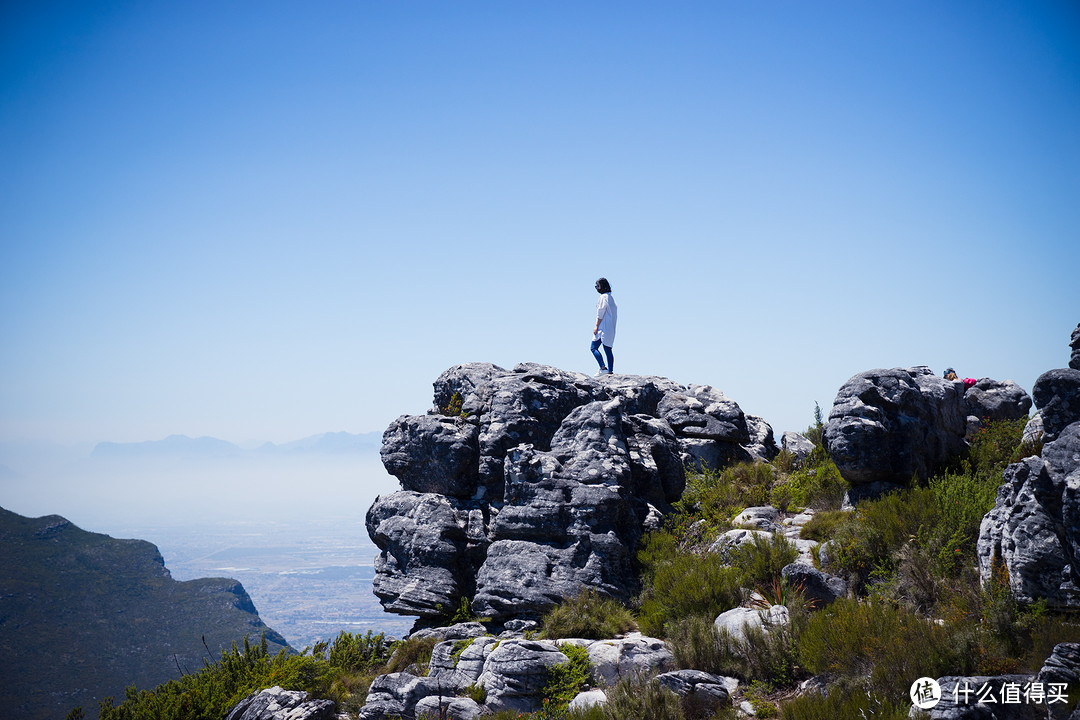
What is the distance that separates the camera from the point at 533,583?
1493 centimetres

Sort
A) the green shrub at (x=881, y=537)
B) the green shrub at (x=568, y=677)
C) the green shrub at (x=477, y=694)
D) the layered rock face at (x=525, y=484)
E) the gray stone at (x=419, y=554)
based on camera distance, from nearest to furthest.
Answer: the green shrub at (x=568, y=677)
the green shrub at (x=477, y=694)
the green shrub at (x=881, y=537)
the layered rock face at (x=525, y=484)
the gray stone at (x=419, y=554)

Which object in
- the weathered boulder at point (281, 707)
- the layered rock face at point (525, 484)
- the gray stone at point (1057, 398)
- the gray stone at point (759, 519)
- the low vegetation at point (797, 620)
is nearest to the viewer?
the low vegetation at point (797, 620)

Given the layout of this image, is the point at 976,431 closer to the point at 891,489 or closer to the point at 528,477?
the point at 891,489

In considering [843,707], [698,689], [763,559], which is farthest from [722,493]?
[843,707]

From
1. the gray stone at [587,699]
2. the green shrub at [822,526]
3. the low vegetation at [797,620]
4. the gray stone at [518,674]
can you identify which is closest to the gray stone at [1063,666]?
the low vegetation at [797,620]

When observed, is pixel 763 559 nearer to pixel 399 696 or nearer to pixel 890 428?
pixel 890 428

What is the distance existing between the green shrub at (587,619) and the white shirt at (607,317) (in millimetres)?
10664

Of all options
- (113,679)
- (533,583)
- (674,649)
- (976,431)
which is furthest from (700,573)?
(113,679)

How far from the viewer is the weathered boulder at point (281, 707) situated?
12914 millimetres

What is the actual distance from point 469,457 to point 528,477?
2.20 metres

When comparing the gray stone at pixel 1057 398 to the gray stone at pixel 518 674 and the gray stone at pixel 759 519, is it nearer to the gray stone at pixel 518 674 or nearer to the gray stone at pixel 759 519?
the gray stone at pixel 759 519

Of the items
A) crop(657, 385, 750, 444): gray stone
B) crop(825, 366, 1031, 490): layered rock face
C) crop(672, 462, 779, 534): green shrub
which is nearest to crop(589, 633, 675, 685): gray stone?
crop(672, 462, 779, 534): green shrub

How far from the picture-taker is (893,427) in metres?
15.5

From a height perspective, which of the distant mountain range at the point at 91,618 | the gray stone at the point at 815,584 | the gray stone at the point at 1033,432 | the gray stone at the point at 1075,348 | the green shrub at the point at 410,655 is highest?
the gray stone at the point at 1075,348
